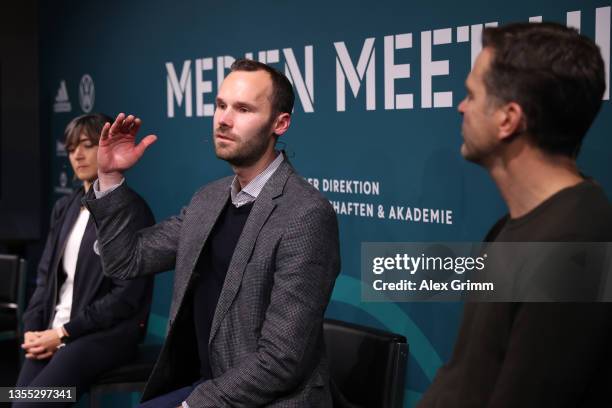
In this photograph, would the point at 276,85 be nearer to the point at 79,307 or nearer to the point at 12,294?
the point at 79,307

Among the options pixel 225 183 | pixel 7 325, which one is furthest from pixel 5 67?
pixel 225 183

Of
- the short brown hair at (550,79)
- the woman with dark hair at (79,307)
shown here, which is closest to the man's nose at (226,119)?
the woman with dark hair at (79,307)

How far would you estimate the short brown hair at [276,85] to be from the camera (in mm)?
2385

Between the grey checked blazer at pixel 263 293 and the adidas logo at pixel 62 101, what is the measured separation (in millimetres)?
3294

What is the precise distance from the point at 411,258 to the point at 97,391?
1.32 meters

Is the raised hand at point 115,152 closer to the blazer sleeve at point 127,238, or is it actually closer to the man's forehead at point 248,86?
the blazer sleeve at point 127,238

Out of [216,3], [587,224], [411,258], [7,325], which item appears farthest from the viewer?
[7,325]

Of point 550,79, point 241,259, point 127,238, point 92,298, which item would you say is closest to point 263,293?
point 241,259

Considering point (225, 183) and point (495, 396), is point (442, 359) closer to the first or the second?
point (225, 183)

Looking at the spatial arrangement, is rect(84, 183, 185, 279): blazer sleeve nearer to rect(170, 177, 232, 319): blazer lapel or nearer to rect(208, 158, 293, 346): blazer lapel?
rect(170, 177, 232, 319): blazer lapel

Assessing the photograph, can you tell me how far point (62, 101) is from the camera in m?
5.54

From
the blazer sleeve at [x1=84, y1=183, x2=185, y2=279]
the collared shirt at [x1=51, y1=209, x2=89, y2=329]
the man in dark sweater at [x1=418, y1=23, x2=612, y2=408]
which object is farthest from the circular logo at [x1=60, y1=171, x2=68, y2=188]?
the man in dark sweater at [x1=418, y1=23, x2=612, y2=408]

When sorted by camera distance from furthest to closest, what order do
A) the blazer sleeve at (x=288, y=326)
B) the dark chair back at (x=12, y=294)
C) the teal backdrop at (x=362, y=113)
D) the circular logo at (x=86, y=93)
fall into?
1. the circular logo at (x=86, y=93)
2. the dark chair back at (x=12, y=294)
3. the teal backdrop at (x=362, y=113)
4. the blazer sleeve at (x=288, y=326)

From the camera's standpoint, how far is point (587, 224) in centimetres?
127
